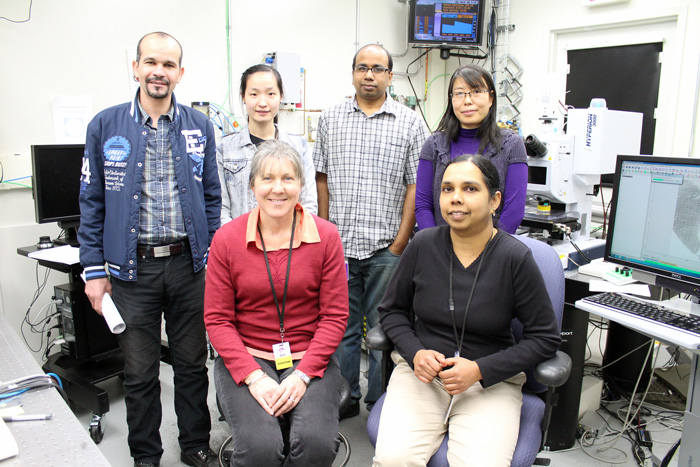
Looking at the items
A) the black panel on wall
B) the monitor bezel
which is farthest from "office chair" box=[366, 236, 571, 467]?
the black panel on wall

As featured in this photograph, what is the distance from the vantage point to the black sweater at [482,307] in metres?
1.47

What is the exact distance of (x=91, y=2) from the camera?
2.89 m

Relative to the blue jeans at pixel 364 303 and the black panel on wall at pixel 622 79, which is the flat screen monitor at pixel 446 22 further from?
the blue jeans at pixel 364 303

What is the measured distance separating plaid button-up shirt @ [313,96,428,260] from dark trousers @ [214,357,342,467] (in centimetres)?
83

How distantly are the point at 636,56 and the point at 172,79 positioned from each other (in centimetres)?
366

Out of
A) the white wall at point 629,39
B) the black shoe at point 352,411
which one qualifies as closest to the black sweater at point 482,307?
the black shoe at point 352,411

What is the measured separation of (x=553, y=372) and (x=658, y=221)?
74 centimetres

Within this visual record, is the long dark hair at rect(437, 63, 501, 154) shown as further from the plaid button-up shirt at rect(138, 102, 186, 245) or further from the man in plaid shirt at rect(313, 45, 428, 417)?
the plaid button-up shirt at rect(138, 102, 186, 245)

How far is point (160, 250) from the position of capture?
1.83 m

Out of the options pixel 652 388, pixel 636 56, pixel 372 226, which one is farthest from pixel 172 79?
pixel 636 56

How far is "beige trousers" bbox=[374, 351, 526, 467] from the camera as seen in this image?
1.33 meters

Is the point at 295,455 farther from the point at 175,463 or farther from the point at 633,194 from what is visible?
the point at 633,194

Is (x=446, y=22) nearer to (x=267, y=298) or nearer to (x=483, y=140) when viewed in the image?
(x=483, y=140)

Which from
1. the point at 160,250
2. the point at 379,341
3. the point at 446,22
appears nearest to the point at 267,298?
the point at 379,341
